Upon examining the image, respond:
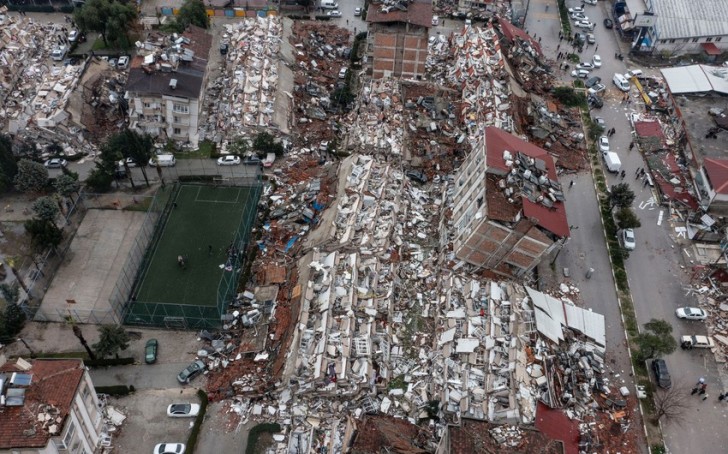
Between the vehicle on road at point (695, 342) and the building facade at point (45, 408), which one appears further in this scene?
the vehicle on road at point (695, 342)

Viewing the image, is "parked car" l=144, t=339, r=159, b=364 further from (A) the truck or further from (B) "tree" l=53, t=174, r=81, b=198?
(A) the truck

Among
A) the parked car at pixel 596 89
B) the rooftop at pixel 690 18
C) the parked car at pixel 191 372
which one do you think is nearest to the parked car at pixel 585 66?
the parked car at pixel 596 89

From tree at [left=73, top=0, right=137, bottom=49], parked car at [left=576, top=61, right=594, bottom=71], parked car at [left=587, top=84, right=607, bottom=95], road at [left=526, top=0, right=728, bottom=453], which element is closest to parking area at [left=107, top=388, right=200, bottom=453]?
road at [left=526, top=0, right=728, bottom=453]

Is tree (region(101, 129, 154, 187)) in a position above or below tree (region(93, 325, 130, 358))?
above

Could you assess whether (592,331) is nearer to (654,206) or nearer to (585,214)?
(585,214)

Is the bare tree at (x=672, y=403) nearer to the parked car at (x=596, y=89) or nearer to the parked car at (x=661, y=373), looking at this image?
the parked car at (x=661, y=373)
